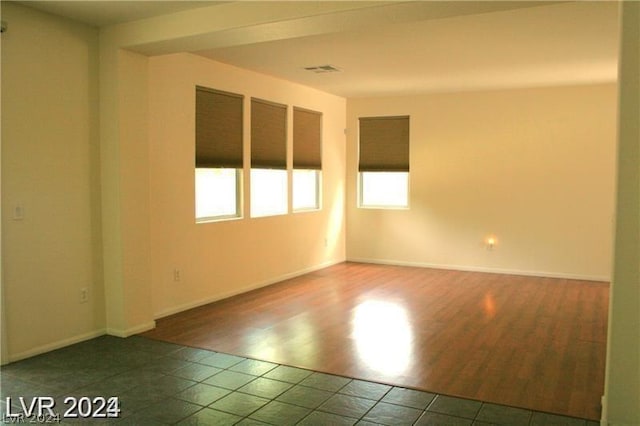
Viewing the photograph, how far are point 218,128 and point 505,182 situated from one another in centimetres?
408

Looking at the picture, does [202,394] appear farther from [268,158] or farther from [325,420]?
[268,158]

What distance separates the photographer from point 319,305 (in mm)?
5691

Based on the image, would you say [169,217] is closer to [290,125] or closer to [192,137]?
[192,137]

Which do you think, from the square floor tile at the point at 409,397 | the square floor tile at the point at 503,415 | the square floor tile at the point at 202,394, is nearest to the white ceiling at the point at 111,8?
the square floor tile at the point at 202,394

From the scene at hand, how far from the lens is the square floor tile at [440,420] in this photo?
116 inches

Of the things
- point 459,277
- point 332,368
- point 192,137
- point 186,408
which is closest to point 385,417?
point 332,368

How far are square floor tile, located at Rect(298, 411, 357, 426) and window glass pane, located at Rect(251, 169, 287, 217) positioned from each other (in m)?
3.64

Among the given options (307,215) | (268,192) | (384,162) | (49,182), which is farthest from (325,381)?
(384,162)

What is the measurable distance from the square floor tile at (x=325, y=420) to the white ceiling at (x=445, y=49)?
98.3 inches

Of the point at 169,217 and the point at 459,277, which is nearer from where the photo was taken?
the point at 169,217

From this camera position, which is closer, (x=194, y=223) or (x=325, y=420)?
(x=325, y=420)

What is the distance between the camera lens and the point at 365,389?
11.3 ft

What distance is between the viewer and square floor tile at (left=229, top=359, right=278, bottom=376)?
12.3ft

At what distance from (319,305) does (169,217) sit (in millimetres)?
1783
